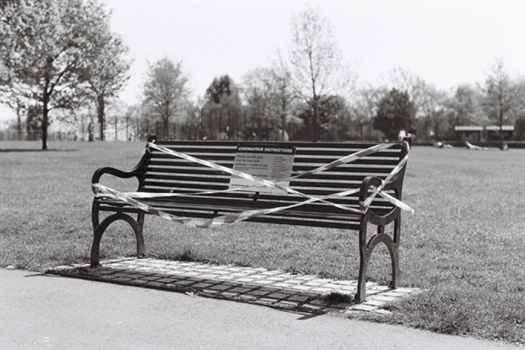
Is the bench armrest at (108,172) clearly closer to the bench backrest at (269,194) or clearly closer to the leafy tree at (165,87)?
the bench backrest at (269,194)

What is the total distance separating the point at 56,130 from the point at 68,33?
25.4m

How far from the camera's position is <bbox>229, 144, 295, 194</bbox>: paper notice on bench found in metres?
6.02

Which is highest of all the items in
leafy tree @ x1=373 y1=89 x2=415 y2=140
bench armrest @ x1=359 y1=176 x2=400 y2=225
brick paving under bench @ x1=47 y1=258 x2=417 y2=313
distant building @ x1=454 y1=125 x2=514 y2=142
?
leafy tree @ x1=373 y1=89 x2=415 y2=140

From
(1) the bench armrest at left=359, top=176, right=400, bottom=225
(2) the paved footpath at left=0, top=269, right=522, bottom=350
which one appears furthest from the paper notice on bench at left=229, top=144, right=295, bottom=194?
(2) the paved footpath at left=0, top=269, right=522, bottom=350

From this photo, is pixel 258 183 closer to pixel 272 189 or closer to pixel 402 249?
pixel 272 189

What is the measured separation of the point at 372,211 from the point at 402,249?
2.11m

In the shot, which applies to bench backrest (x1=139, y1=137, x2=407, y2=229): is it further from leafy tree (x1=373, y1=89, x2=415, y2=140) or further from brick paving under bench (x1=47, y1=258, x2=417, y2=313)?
leafy tree (x1=373, y1=89, x2=415, y2=140)

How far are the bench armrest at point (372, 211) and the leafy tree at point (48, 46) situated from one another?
83.5 feet

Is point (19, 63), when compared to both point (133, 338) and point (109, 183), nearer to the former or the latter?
point (109, 183)

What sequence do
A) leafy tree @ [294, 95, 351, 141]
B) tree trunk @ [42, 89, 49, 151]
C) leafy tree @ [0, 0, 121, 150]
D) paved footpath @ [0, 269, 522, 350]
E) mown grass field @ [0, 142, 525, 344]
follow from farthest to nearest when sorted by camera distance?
leafy tree @ [294, 95, 351, 141]
tree trunk @ [42, 89, 49, 151]
leafy tree @ [0, 0, 121, 150]
mown grass field @ [0, 142, 525, 344]
paved footpath @ [0, 269, 522, 350]

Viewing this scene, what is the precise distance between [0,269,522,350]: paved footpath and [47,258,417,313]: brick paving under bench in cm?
21

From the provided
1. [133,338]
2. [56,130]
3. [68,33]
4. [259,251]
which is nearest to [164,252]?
[259,251]

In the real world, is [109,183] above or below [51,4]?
below

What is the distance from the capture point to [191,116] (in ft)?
171
